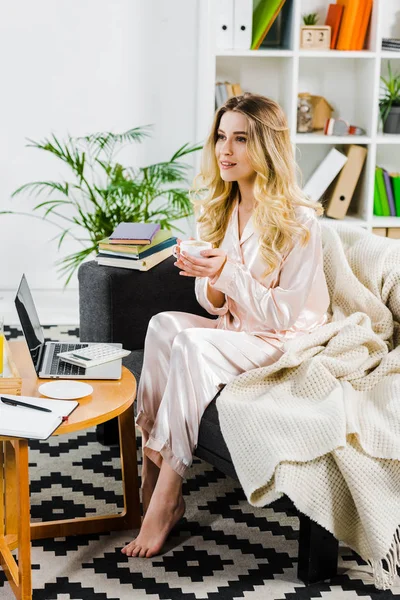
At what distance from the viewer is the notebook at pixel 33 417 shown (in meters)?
1.90

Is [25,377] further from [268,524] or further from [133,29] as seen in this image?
[133,29]

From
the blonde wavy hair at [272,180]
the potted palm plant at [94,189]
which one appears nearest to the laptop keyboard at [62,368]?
the blonde wavy hair at [272,180]

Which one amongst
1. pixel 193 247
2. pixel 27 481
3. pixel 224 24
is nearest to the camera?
pixel 27 481

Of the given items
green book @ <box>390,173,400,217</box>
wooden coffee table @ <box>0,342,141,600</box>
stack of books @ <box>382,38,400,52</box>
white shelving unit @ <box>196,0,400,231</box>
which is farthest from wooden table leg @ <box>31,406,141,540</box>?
stack of books @ <box>382,38,400,52</box>

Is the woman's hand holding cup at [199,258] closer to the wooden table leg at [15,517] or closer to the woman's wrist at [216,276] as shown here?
the woman's wrist at [216,276]

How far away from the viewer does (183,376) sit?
2.30 m

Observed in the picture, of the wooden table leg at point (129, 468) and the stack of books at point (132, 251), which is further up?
the stack of books at point (132, 251)

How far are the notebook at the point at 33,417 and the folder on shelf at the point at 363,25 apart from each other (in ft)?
8.53

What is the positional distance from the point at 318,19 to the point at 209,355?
7.86 feet

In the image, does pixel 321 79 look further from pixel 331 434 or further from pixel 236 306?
pixel 331 434

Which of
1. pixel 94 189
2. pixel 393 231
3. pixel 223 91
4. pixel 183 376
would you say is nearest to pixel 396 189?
pixel 393 231

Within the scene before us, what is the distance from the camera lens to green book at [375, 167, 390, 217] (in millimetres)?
4262

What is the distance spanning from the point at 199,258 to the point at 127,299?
472 millimetres

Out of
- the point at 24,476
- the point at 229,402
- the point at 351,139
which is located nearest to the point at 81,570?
the point at 24,476
